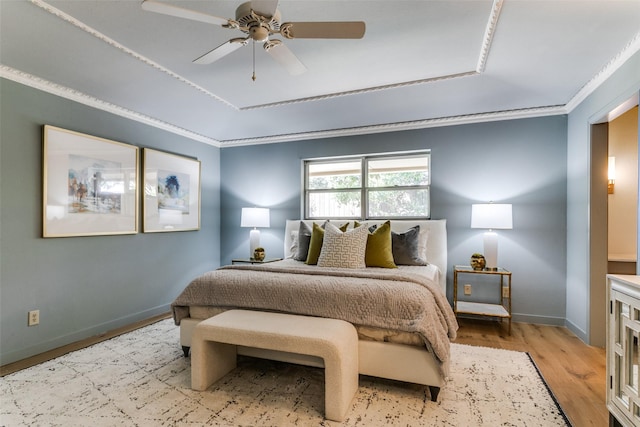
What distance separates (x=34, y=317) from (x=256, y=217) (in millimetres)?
2529

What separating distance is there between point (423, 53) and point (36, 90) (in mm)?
3316

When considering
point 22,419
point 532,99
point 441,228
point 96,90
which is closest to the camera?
point 22,419

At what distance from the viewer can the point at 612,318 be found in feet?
5.82

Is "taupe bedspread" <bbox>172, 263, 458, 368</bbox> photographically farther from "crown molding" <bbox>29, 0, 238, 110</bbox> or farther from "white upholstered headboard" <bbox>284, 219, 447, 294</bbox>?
"crown molding" <bbox>29, 0, 238, 110</bbox>

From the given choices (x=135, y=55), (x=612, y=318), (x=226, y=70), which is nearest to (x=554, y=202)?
(x=612, y=318)

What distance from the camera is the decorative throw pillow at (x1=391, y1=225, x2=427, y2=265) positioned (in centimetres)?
349

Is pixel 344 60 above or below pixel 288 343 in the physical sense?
above

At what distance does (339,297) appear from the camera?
7.41 ft

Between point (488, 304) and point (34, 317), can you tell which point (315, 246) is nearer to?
point (488, 304)

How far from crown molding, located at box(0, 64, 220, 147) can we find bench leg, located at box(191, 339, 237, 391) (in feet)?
8.74

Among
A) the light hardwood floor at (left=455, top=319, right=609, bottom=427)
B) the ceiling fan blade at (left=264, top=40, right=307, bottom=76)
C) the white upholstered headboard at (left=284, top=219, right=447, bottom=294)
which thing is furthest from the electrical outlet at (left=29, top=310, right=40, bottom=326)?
the light hardwood floor at (left=455, top=319, right=609, bottom=427)

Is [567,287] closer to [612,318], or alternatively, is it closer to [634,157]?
[634,157]

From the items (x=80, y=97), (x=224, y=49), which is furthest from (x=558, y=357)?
(x=80, y=97)

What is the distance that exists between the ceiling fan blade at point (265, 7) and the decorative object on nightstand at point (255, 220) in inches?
125
